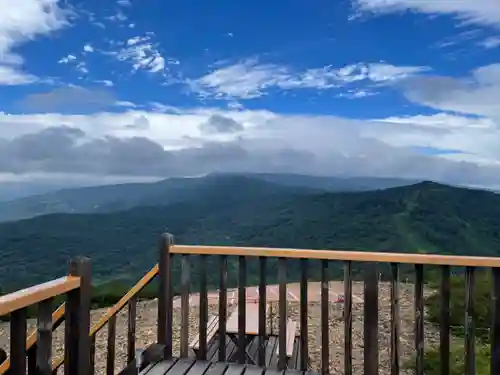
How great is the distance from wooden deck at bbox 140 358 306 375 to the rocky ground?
193 cm

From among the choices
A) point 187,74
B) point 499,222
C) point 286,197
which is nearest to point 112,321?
point 187,74

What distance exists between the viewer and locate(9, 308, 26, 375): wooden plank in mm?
1343

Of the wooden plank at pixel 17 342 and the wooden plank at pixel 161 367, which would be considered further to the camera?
the wooden plank at pixel 161 367

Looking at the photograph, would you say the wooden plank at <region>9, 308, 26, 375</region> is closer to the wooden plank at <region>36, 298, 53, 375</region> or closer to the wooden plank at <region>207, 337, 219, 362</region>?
the wooden plank at <region>36, 298, 53, 375</region>

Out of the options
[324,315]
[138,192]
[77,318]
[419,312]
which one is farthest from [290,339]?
[138,192]

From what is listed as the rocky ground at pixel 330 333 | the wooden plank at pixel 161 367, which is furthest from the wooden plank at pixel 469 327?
the rocky ground at pixel 330 333

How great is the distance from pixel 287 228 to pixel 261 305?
354 inches

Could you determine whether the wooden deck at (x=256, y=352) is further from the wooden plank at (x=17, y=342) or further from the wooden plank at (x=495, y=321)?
the wooden plank at (x=17, y=342)

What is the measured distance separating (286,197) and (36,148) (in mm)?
14943

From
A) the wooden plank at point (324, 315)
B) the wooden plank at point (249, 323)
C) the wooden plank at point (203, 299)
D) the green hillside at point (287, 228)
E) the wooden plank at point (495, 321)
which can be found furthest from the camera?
the green hillside at point (287, 228)

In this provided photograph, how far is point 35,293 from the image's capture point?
1390 mm

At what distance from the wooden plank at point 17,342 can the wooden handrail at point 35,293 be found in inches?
1.6

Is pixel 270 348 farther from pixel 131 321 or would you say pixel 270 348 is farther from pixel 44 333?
pixel 44 333

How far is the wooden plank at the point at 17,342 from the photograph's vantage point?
134cm
